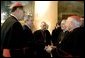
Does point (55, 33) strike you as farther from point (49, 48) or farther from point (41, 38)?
point (49, 48)

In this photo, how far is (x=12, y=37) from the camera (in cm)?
273

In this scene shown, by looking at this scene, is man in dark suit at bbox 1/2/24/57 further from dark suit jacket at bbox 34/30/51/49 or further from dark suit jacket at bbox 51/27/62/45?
dark suit jacket at bbox 51/27/62/45

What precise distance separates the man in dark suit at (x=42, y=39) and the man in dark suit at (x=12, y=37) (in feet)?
2.63

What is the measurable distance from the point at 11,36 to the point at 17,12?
14.0 inches

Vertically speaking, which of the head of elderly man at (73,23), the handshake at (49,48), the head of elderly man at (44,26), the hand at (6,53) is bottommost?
the handshake at (49,48)

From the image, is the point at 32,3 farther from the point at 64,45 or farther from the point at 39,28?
the point at 64,45

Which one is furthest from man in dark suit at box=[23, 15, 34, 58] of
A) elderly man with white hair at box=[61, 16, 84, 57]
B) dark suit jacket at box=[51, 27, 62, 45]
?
elderly man with white hair at box=[61, 16, 84, 57]

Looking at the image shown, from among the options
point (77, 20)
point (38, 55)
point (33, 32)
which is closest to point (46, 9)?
point (33, 32)

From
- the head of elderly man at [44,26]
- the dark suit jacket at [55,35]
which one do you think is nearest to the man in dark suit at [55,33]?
the dark suit jacket at [55,35]

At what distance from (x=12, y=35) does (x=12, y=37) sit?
0.08 ft

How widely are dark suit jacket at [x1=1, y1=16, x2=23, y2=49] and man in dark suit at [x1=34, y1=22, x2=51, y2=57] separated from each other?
85cm

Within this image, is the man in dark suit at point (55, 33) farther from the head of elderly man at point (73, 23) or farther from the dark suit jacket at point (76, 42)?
the dark suit jacket at point (76, 42)

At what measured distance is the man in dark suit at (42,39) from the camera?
12.0 ft

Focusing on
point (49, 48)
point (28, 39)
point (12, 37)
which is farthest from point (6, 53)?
point (49, 48)
